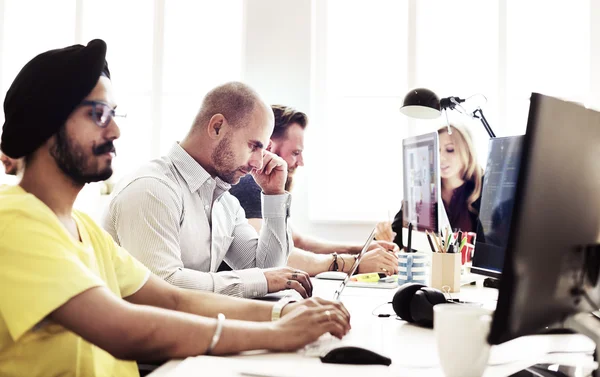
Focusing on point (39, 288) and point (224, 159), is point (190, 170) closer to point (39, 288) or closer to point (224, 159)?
point (224, 159)

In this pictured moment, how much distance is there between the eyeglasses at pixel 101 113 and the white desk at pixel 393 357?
455 mm

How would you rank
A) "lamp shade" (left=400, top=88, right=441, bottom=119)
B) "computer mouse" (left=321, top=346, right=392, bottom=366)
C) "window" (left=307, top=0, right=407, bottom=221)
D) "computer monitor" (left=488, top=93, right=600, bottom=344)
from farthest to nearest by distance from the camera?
1. "window" (left=307, top=0, right=407, bottom=221)
2. "lamp shade" (left=400, top=88, right=441, bottom=119)
3. "computer mouse" (left=321, top=346, right=392, bottom=366)
4. "computer monitor" (left=488, top=93, right=600, bottom=344)

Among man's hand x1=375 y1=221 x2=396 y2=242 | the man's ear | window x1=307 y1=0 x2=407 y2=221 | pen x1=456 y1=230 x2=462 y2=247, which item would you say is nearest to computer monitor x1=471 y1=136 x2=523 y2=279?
pen x1=456 y1=230 x2=462 y2=247

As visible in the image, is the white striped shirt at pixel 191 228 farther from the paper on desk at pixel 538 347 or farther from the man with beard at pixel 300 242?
the paper on desk at pixel 538 347

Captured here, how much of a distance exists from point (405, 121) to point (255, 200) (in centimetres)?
220

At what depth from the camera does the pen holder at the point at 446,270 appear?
1.64m

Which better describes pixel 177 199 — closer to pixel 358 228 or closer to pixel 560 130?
pixel 560 130

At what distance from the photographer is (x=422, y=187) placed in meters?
2.02

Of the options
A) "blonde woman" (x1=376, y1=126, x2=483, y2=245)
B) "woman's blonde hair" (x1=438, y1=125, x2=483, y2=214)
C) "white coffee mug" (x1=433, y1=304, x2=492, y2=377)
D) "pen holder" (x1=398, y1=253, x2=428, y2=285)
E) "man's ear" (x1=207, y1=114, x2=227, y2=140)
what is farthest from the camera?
"woman's blonde hair" (x1=438, y1=125, x2=483, y2=214)

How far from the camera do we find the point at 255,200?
8.21 ft

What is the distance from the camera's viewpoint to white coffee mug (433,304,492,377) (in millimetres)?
766

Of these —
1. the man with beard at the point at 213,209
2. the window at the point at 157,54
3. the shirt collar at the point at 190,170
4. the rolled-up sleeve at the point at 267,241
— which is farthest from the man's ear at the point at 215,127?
the window at the point at 157,54

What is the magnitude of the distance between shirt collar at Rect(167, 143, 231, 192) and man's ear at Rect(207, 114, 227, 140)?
111 millimetres

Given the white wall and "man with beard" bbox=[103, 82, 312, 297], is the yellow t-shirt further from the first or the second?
the white wall
